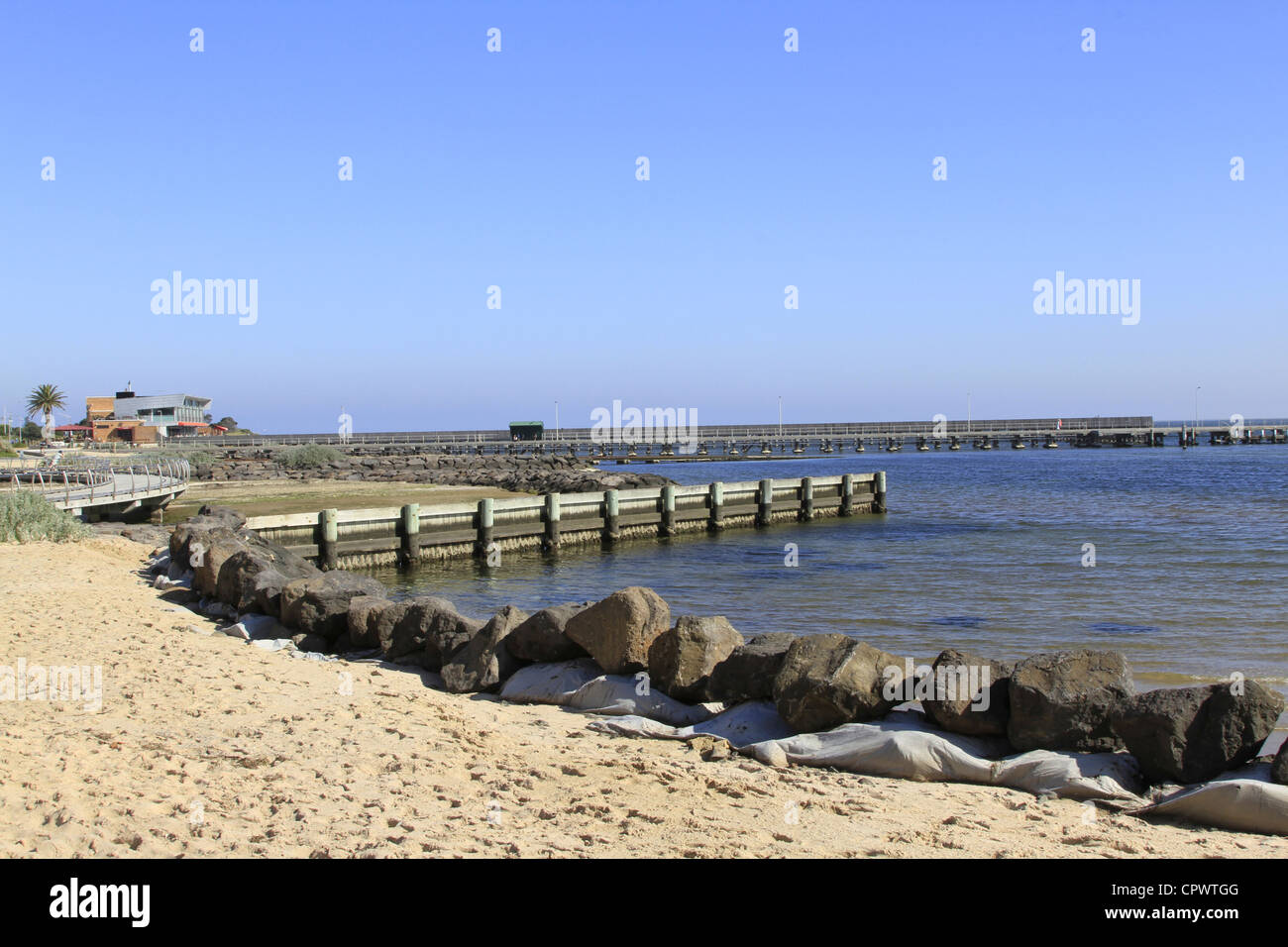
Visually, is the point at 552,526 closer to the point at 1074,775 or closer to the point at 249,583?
the point at 249,583

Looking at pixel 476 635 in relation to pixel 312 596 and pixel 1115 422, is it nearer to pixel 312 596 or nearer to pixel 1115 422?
pixel 312 596

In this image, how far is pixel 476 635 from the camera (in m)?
9.35

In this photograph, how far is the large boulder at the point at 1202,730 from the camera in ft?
20.0

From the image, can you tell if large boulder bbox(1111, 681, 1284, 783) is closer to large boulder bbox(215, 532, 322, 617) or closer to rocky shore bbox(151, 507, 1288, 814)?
rocky shore bbox(151, 507, 1288, 814)

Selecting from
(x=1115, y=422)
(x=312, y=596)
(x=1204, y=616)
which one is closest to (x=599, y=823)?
(x=312, y=596)

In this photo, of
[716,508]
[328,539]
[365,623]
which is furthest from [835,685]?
[716,508]

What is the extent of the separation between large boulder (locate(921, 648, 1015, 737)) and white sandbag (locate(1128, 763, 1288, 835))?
1.09 meters

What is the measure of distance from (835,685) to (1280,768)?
2.74m

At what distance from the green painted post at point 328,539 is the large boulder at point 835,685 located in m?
17.9

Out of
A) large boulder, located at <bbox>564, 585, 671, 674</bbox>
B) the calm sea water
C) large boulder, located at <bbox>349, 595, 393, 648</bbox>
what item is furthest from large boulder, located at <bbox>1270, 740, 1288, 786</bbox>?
large boulder, located at <bbox>349, 595, 393, 648</bbox>

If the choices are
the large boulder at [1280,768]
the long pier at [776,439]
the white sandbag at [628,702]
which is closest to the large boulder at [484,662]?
the white sandbag at [628,702]

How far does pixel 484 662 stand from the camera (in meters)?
9.09

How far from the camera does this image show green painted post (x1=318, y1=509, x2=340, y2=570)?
76.2 feet

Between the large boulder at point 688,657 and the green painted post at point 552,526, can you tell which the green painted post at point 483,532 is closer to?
the green painted post at point 552,526
